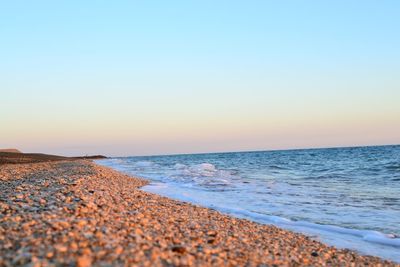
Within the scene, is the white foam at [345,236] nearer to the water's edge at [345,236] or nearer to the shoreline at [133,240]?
the water's edge at [345,236]

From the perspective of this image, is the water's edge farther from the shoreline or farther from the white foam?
the shoreline

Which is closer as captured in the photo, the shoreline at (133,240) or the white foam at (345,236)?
the shoreline at (133,240)

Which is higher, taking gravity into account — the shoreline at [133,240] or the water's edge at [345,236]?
the shoreline at [133,240]

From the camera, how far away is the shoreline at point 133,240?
5238 mm

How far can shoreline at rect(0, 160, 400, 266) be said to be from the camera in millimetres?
5238

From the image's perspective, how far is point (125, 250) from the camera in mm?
5488

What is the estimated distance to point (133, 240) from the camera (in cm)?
611

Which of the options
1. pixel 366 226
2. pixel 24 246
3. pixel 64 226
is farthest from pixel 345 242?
pixel 24 246

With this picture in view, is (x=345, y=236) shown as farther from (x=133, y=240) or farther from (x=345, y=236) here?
(x=133, y=240)

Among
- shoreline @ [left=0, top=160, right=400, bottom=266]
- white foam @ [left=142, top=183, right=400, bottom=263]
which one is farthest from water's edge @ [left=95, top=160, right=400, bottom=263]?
shoreline @ [left=0, top=160, right=400, bottom=266]

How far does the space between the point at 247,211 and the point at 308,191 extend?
7.44 metres

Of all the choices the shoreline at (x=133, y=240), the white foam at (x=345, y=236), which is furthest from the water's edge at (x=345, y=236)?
the shoreline at (x=133, y=240)

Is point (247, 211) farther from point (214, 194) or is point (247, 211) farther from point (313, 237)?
point (214, 194)

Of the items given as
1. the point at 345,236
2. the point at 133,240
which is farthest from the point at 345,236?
the point at 133,240
